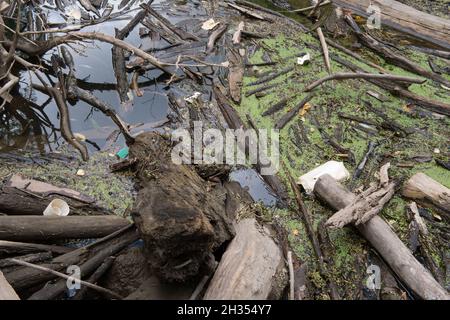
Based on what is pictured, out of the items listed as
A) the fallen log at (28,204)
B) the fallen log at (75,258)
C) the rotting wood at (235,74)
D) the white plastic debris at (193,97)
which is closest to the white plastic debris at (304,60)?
the rotting wood at (235,74)

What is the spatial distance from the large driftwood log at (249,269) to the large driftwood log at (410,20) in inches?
199

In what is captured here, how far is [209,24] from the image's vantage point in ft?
21.2

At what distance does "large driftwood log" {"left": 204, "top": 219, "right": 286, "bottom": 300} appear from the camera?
9.27 ft

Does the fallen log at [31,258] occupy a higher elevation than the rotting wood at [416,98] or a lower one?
higher

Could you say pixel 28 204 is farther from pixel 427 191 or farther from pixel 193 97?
pixel 427 191

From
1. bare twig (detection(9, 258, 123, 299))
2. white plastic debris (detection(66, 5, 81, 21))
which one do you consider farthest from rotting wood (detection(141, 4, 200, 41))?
bare twig (detection(9, 258, 123, 299))

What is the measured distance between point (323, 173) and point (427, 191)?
40.7 inches

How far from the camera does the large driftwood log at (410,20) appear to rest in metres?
6.54

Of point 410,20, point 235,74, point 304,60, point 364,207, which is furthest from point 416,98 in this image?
point 364,207

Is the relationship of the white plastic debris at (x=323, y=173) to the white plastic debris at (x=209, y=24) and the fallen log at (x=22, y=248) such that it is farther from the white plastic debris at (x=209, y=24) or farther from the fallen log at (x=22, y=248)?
the white plastic debris at (x=209, y=24)

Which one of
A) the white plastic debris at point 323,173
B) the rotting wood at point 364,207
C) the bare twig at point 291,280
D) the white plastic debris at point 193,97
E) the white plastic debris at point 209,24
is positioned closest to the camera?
the bare twig at point 291,280

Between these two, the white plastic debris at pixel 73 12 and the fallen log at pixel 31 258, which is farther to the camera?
the white plastic debris at pixel 73 12

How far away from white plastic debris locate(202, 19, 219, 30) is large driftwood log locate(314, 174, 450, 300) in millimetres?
3564
